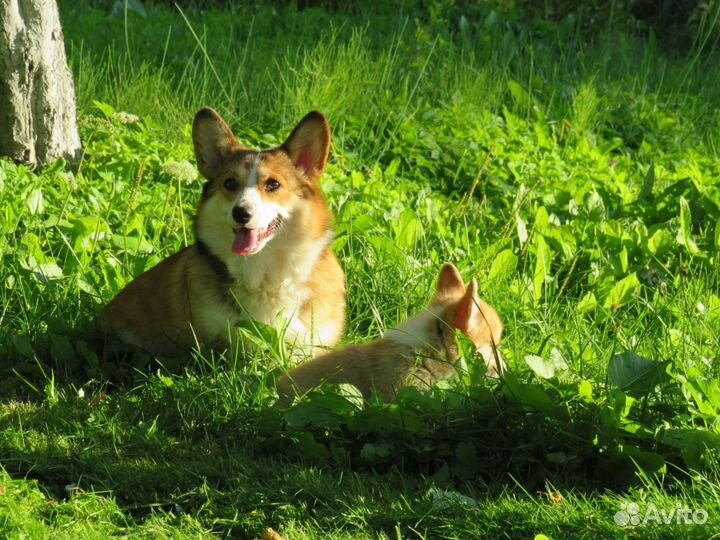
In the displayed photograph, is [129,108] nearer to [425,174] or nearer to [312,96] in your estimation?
[312,96]

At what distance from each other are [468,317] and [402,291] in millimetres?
1204

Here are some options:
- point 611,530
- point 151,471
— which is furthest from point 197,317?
point 611,530

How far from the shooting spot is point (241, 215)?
4598mm

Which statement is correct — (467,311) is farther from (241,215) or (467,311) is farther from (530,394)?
(241,215)

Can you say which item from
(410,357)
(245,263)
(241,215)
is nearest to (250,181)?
(241,215)

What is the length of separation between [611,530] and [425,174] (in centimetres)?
→ 403

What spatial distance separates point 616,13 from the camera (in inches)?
446

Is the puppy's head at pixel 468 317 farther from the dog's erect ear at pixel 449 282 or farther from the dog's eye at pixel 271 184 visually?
the dog's eye at pixel 271 184

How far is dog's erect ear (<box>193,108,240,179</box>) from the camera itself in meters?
4.98

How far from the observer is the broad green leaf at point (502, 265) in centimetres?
533

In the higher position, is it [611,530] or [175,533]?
[611,530]

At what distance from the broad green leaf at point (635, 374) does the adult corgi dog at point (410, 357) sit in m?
0.45
